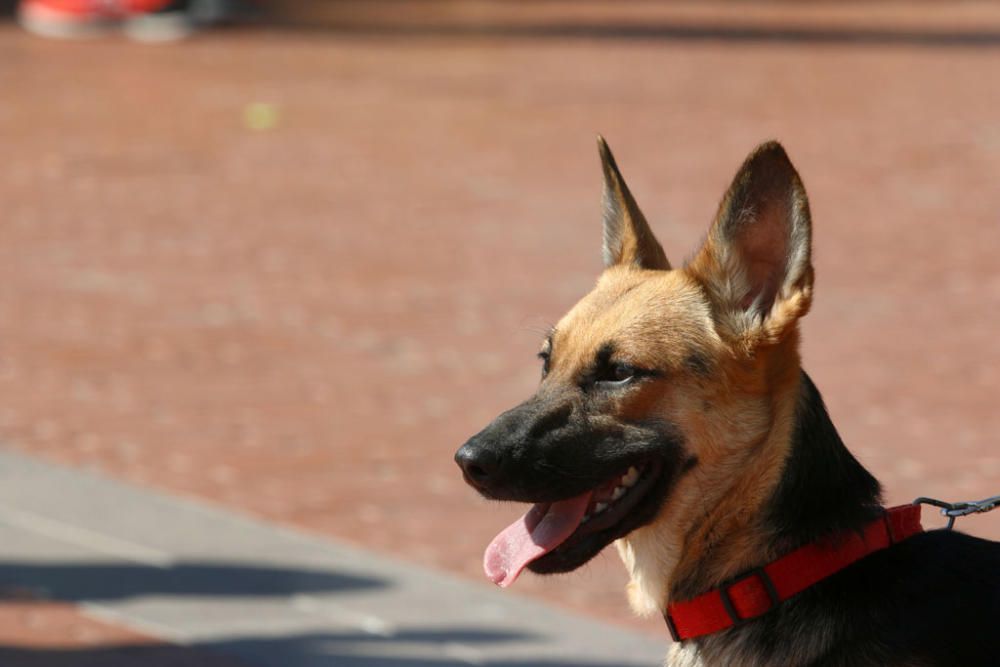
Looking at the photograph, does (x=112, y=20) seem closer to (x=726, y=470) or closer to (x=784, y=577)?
(x=726, y=470)

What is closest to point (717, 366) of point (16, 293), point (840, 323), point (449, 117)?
point (840, 323)

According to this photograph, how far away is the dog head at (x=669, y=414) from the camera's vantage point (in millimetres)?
3547

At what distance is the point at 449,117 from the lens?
758 inches

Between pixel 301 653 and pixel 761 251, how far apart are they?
2.77 metres

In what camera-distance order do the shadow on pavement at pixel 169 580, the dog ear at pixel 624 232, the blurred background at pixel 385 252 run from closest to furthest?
the dog ear at pixel 624 232 → the shadow on pavement at pixel 169 580 → the blurred background at pixel 385 252

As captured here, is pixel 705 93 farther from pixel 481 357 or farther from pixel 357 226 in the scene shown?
pixel 481 357

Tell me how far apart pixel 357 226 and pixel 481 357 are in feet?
13.4

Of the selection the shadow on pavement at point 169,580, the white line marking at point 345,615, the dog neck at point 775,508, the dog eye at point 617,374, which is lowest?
the shadow on pavement at point 169,580

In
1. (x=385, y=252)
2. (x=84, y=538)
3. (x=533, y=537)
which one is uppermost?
(x=533, y=537)

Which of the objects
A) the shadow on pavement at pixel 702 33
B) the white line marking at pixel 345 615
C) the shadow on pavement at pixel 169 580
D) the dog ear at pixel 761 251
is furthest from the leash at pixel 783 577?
the shadow on pavement at pixel 702 33

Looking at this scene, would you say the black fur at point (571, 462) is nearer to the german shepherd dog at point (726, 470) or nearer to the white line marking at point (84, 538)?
the german shepherd dog at point (726, 470)

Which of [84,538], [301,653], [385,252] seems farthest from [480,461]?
[385,252]

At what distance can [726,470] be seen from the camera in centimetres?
356

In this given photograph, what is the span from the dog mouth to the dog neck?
0.07 metres
